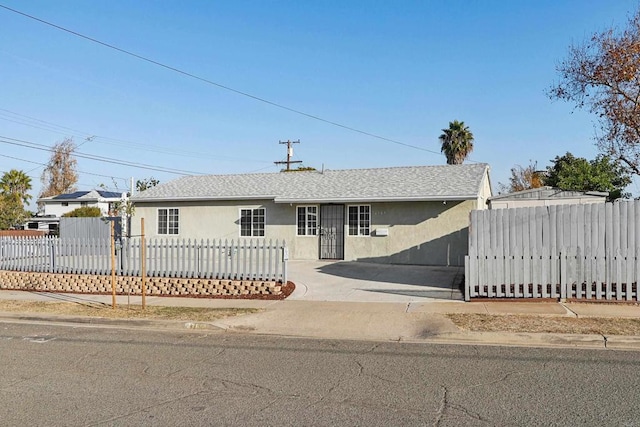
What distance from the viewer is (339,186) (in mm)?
21625

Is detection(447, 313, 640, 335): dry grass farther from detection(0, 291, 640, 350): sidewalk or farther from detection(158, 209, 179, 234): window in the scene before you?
detection(158, 209, 179, 234): window

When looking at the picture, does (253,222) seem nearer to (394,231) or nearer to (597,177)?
(394,231)

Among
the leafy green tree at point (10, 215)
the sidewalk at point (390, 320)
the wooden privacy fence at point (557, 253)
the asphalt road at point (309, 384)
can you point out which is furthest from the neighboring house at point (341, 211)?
the leafy green tree at point (10, 215)

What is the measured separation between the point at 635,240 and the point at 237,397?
31.6 feet

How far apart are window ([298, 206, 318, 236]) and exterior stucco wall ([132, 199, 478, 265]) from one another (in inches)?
8.7

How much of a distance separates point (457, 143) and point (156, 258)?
112ft

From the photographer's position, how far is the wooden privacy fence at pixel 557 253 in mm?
10500

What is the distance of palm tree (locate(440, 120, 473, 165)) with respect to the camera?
4294 cm

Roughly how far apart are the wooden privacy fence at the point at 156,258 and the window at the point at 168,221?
7.61m

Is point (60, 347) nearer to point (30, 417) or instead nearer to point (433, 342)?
point (30, 417)

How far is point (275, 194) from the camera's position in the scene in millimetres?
21266

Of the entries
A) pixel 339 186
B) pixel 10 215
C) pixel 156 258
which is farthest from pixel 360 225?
pixel 10 215

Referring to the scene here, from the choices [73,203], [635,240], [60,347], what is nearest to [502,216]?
[635,240]

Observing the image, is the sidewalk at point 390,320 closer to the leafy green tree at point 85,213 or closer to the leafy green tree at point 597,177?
the leafy green tree at point 597,177
